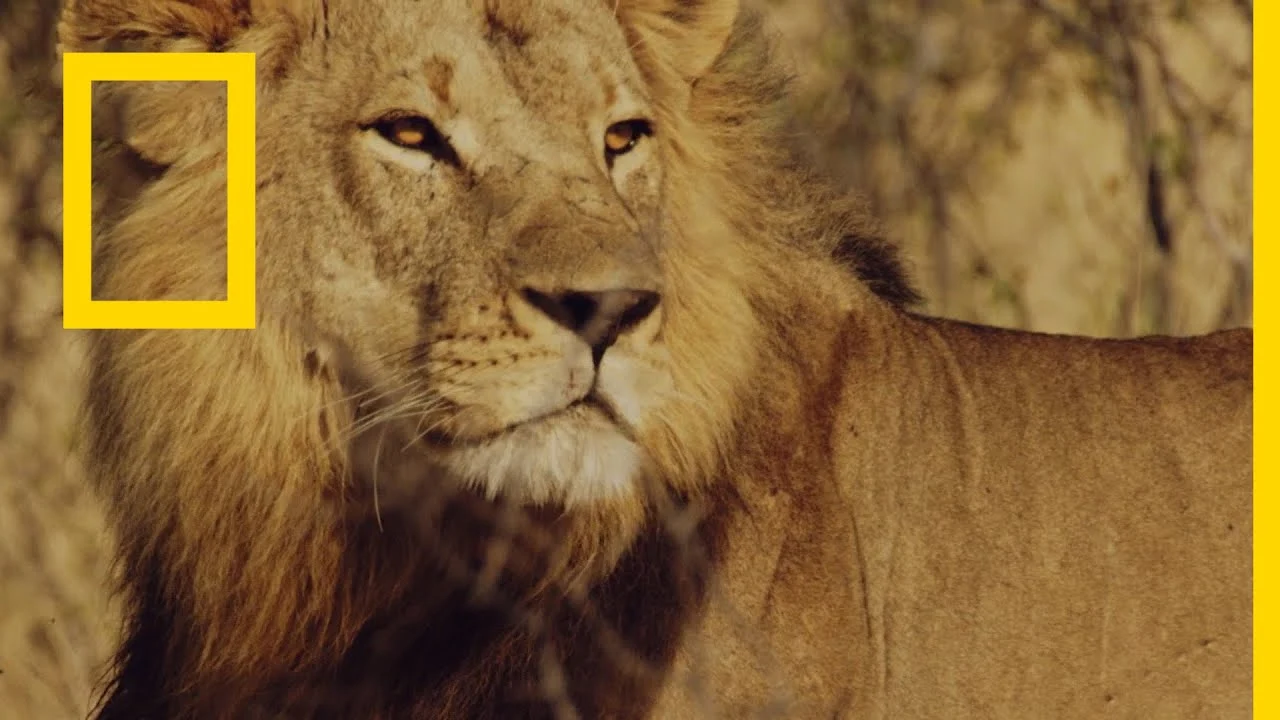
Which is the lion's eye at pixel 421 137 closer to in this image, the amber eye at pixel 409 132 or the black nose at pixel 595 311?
the amber eye at pixel 409 132

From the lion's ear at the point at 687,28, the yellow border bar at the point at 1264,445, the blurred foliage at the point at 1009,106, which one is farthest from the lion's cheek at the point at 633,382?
the blurred foliage at the point at 1009,106

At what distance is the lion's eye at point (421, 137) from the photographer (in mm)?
4285

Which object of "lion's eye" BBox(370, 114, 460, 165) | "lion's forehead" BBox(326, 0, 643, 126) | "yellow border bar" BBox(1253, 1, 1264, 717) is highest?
"lion's forehead" BBox(326, 0, 643, 126)

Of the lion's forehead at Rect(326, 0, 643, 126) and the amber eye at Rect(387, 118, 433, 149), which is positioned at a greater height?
the lion's forehead at Rect(326, 0, 643, 126)

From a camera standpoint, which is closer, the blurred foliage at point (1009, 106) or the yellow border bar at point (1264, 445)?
the yellow border bar at point (1264, 445)

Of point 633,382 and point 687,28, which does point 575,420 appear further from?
point 687,28

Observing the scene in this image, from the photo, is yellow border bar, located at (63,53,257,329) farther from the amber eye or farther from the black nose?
the black nose

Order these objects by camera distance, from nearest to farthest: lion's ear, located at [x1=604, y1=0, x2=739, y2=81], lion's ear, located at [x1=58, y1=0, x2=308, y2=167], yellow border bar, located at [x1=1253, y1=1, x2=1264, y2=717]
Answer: lion's ear, located at [x1=58, y1=0, x2=308, y2=167] → lion's ear, located at [x1=604, y1=0, x2=739, y2=81] → yellow border bar, located at [x1=1253, y1=1, x2=1264, y2=717]

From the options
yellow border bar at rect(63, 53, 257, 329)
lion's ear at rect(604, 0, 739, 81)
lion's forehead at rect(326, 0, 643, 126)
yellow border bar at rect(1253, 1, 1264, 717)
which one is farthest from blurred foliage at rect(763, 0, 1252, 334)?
yellow border bar at rect(63, 53, 257, 329)

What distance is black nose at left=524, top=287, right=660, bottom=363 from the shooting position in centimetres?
386

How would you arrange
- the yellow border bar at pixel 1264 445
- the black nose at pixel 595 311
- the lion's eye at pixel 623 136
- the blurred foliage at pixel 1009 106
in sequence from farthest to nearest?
the blurred foliage at pixel 1009 106 → the yellow border bar at pixel 1264 445 → the lion's eye at pixel 623 136 → the black nose at pixel 595 311

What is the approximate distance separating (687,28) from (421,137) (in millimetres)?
905

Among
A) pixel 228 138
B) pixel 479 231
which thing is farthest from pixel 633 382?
pixel 228 138

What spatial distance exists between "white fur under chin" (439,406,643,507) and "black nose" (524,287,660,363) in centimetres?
14
